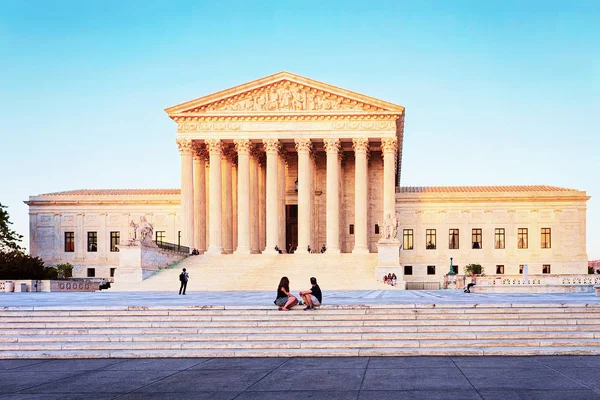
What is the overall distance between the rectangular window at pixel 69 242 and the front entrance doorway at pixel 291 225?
76.4 feet

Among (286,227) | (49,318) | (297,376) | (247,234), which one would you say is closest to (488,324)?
(297,376)

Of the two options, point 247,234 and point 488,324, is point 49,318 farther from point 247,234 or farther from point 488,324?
point 247,234

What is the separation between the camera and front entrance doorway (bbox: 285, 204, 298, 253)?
7625 centimetres

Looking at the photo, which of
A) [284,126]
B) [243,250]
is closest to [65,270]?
[243,250]

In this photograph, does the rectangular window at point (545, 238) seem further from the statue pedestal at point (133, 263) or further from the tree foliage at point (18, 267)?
the tree foliage at point (18, 267)

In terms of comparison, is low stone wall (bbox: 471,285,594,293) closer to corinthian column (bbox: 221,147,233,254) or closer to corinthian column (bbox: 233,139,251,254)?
corinthian column (bbox: 233,139,251,254)

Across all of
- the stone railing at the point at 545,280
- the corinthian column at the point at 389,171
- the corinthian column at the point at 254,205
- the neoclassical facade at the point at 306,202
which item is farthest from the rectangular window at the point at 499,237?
the corinthian column at the point at 254,205

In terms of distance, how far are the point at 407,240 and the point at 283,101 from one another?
21055 mm

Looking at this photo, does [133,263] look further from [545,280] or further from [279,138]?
[545,280]

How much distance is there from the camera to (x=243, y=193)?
66.7 metres

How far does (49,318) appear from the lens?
22.9m

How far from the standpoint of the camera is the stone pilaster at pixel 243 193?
218ft

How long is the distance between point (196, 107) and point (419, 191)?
2712cm

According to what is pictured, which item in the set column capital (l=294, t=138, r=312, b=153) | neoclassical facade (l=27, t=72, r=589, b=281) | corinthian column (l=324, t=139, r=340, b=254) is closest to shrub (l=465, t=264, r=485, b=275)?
neoclassical facade (l=27, t=72, r=589, b=281)
